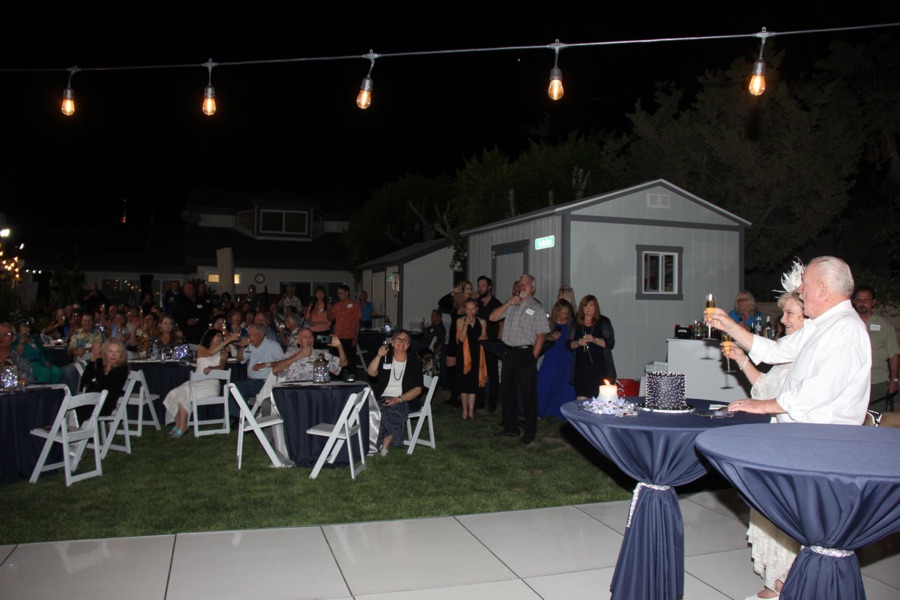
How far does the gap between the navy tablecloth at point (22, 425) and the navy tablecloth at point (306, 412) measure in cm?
200

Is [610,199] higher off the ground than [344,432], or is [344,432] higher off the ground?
[610,199]

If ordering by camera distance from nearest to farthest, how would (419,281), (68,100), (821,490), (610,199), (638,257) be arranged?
(821,490)
(68,100)
(610,199)
(638,257)
(419,281)

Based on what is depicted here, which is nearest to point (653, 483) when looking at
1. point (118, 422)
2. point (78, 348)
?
point (118, 422)

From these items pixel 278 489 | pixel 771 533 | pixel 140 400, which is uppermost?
pixel 140 400

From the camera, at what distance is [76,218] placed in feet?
136

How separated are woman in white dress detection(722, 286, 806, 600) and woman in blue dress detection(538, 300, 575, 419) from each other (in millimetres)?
4930

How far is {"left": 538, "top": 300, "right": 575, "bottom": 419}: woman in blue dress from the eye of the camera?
9312 millimetres

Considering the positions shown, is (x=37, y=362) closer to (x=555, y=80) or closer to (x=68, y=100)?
(x=68, y=100)

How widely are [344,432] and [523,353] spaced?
8.38 feet

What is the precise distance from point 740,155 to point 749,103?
2288 mm

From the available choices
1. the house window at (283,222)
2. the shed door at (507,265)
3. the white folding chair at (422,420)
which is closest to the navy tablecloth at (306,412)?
the white folding chair at (422,420)

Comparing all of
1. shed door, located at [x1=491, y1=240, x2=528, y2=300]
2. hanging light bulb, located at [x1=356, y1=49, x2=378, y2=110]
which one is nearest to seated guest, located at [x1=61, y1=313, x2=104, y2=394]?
hanging light bulb, located at [x1=356, y1=49, x2=378, y2=110]

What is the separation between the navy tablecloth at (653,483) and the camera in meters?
3.45

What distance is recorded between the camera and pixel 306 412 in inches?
260
